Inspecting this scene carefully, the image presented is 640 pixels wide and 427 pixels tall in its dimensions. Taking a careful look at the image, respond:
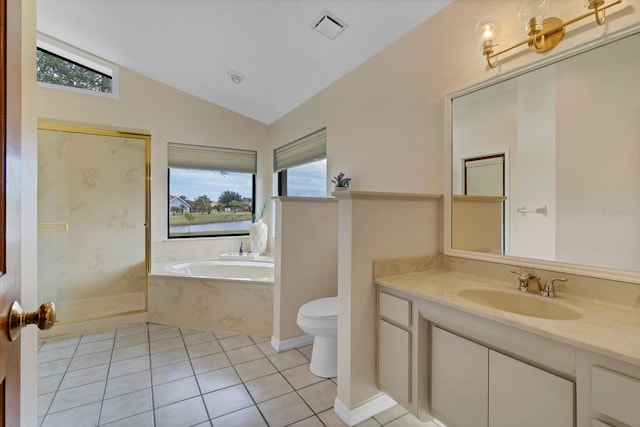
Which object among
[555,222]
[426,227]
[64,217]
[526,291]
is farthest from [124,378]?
[555,222]

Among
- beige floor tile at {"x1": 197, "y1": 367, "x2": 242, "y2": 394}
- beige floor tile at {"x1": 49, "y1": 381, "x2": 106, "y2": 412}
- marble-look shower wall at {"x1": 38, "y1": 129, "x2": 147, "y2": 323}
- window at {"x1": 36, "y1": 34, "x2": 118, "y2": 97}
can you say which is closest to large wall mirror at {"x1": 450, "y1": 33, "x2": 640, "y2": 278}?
beige floor tile at {"x1": 197, "y1": 367, "x2": 242, "y2": 394}

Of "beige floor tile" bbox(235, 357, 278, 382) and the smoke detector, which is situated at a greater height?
the smoke detector

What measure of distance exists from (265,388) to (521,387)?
1.50 meters

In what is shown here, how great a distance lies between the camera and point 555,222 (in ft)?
4.55

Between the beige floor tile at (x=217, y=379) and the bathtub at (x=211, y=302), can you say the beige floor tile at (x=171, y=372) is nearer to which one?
the beige floor tile at (x=217, y=379)

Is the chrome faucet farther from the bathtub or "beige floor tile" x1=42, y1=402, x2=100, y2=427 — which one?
"beige floor tile" x1=42, y1=402, x2=100, y2=427

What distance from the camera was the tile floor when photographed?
1.65 metres

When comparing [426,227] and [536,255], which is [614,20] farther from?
[426,227]

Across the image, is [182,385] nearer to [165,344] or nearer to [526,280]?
[165,344]

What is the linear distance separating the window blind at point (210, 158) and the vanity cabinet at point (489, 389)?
11.6 ft

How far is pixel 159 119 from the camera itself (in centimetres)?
365

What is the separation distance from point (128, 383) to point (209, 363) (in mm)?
526

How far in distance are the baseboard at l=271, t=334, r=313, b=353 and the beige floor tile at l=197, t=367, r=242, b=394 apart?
1.37 ft

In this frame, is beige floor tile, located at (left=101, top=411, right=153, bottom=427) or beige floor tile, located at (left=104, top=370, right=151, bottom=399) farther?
beige floor tile, located at (left=104, top=370, right=151, bottom=399)
